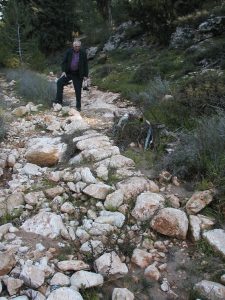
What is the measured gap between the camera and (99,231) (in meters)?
3.87

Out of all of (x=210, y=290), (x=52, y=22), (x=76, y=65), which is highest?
(x=52, y=22)

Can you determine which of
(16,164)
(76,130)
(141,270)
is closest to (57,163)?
(16,164)

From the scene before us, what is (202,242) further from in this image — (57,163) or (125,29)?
(125,29)

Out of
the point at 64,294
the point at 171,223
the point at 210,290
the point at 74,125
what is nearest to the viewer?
the point at 64,294

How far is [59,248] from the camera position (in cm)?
368

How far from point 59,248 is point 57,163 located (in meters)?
2.07

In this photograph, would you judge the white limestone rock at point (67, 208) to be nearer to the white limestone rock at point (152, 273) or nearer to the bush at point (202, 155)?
the white limestone rock at point (152, 273)

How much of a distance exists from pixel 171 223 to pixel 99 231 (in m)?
0.71

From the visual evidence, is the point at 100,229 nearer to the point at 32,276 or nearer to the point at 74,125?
the point at 32,276

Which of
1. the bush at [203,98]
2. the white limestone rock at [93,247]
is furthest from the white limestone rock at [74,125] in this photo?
the white limestone rock at [93,247]

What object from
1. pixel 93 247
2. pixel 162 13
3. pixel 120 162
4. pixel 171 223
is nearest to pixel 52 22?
pixel 162 13

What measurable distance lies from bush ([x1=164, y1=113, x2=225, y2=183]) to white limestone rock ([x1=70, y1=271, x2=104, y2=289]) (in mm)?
1865

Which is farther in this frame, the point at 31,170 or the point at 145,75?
the point at 145,75

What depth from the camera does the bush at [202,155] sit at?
4551 mm
